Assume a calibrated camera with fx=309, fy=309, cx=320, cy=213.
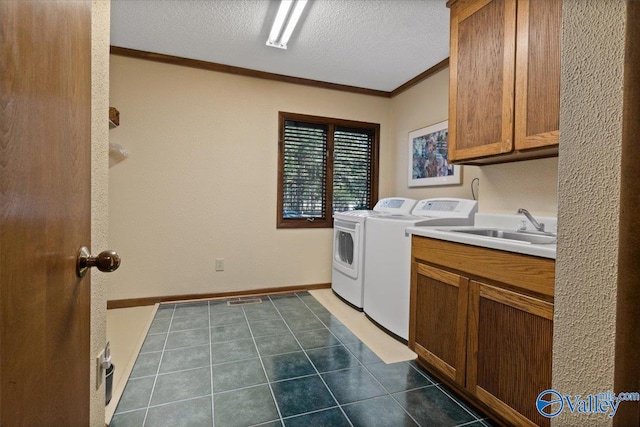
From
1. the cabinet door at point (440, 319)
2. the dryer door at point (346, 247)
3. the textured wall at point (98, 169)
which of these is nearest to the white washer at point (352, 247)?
the dryer door at point (346, 247)

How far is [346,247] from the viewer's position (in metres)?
3.34

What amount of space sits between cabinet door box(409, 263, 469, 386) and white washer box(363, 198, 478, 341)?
0.26m

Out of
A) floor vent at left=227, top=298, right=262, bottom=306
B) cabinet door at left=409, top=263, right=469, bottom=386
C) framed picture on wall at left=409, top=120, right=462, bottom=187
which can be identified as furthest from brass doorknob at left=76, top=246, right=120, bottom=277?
framed picture on wall at left=409, top=120, right=462, bottom=187

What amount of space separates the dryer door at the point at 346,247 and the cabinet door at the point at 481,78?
49.4 inches

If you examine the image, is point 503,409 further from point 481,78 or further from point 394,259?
point 481,78

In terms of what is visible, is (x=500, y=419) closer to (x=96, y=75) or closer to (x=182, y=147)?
(x=96, y=75)

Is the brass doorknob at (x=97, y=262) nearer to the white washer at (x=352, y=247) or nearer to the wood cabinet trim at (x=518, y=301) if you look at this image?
the wood cabinet trim at (x=518, y=301)

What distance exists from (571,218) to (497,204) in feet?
6.16

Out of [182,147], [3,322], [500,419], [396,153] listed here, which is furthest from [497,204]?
[182,147]

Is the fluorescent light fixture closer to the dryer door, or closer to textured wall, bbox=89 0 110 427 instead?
textured wall, bbox=89 0 110 427

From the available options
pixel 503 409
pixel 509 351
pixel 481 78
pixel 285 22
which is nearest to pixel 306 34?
pixel 285 22

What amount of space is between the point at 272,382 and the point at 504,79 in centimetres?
218

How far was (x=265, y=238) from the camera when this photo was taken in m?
3.46

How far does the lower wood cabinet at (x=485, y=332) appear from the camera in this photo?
4.12ft
